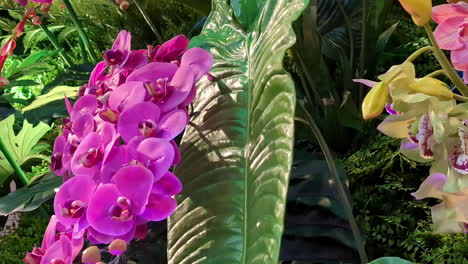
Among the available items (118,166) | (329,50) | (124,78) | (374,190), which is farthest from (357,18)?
(118,166)

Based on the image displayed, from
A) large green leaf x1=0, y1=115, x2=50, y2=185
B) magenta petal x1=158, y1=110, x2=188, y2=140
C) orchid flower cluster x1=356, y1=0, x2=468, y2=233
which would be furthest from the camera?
large green leaf x1=0, y1=115, x2=50, y2=185

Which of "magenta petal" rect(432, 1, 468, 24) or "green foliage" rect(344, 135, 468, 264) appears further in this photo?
"green foliage" rect(344, 135, 468, 264)

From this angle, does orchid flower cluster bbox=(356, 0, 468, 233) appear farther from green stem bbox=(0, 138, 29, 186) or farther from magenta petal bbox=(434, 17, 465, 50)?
green stem bbox=(0, 138, 29, 186)

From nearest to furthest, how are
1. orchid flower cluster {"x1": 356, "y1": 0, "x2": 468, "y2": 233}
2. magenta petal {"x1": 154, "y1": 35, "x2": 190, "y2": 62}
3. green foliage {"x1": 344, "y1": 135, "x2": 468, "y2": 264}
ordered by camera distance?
orchid flower cluster {"x1": 356, "y1": 0, "x2": 468, "y2": 233}
magenta petal {"x1": 154, "y1": 35, "x2": 190, "y2": 62}
green foliage {"x1": 344, "y1": 135, "x2": 468, "y2": 264}

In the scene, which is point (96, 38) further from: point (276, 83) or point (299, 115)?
point (276, 83)

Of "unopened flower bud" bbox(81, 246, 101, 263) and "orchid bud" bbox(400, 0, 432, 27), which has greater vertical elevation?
"orchid bud" bbox(400, 0, 432, 27)

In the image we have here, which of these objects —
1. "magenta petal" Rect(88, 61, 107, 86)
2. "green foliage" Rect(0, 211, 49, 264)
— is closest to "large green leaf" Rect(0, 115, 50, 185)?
"green foliage" Rect(0, 211, 49, 264)

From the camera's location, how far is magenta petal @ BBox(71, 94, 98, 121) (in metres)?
0.55

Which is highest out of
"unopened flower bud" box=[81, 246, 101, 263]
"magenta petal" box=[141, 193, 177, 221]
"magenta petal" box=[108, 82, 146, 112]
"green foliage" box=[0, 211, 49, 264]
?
"magenta petal" box=[108, 82, 146, 112]

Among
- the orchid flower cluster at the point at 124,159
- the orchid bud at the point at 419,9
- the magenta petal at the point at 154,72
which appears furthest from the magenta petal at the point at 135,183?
the orchid bud at the point at 419,9

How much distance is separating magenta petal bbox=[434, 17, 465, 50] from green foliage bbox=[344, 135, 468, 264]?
0.33 meters

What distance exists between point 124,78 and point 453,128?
316mm

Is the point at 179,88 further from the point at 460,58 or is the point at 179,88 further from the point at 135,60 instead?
the point at 460,58

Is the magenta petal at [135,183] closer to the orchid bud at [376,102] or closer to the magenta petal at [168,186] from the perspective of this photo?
the magenta petal at [168,186]
